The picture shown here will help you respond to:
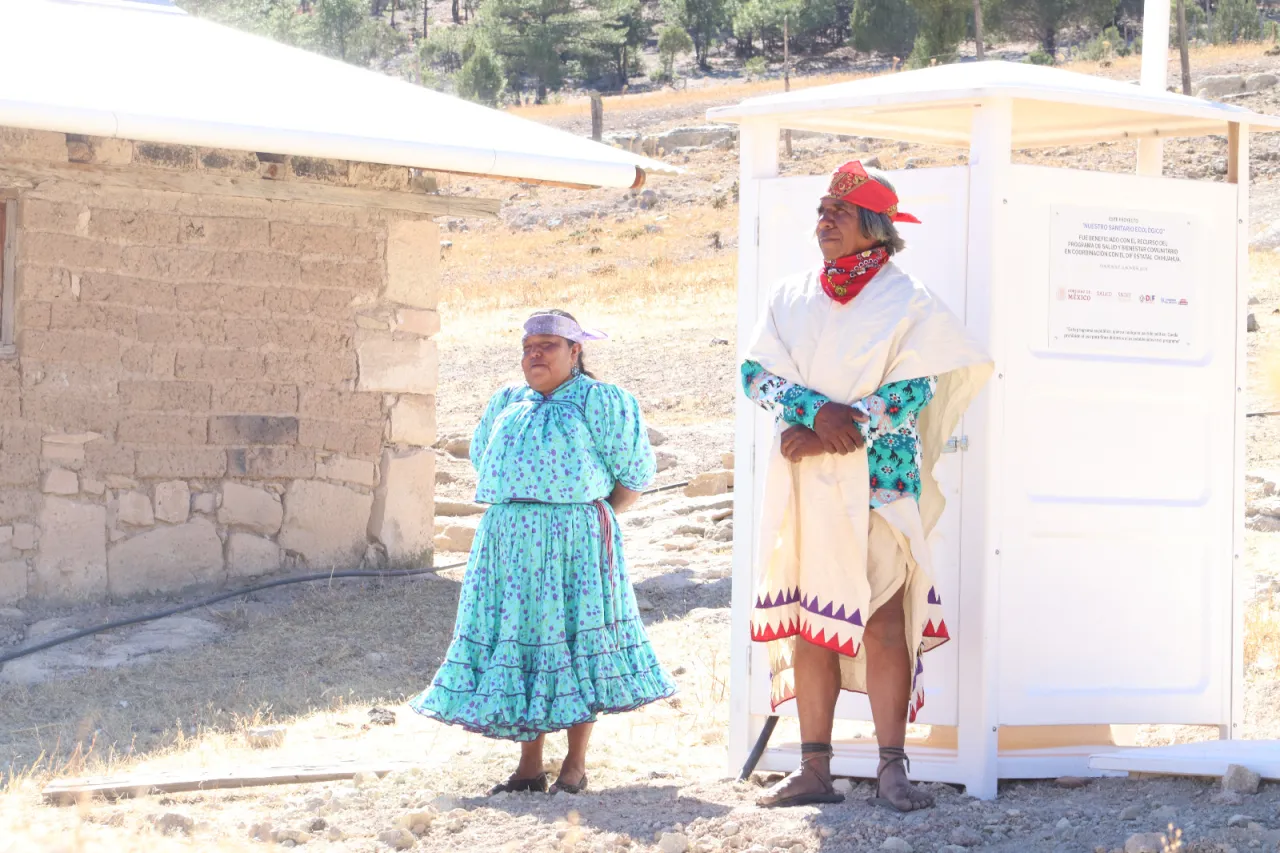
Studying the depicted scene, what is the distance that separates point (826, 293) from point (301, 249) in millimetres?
4470

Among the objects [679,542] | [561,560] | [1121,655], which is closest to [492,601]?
[561,560]

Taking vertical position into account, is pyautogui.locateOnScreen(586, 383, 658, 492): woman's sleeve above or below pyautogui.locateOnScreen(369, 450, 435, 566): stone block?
above

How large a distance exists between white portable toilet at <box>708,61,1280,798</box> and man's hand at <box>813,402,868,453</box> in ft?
1.75

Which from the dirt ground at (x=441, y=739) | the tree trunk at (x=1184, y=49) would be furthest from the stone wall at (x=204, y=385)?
the tree trunk at (x=1184, y=49)

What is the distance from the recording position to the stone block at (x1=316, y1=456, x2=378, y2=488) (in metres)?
8.17

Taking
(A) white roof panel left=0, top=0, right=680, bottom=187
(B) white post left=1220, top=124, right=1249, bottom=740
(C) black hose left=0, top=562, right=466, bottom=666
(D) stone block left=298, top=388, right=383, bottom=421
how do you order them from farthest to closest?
(D) stone block left=298, top=388, right=383, bottom=421 < (C) black hose left=0, top=562, right=466, bottom=666 < (A) white roof panel left=0, top=0, right=680, bottom=187 < (B) white post left=1220, top=124, right=1249, bottom=740

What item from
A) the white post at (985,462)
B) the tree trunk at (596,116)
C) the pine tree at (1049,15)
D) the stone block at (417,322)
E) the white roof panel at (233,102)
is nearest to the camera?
the white post at (985,462)

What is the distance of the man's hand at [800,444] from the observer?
405 centimetres

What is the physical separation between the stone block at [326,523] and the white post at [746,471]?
12.9ft

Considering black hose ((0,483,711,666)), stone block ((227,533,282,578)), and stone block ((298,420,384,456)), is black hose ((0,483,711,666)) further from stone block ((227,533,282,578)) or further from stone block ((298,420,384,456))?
stone block ((298,420,384,456))

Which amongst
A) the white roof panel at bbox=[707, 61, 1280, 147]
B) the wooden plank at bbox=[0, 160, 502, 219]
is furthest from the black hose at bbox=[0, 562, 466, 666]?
the white roof panel at bbox=[707, 61, 1280, 147]

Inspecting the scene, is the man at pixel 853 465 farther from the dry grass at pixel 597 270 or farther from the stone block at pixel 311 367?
the dry grass at pixel 597 270

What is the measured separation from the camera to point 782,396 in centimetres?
416

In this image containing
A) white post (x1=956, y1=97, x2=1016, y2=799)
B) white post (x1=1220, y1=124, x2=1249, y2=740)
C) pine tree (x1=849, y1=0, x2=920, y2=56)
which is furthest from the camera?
pine tree (x1=849, y1=0, x2=920, y2=56)
